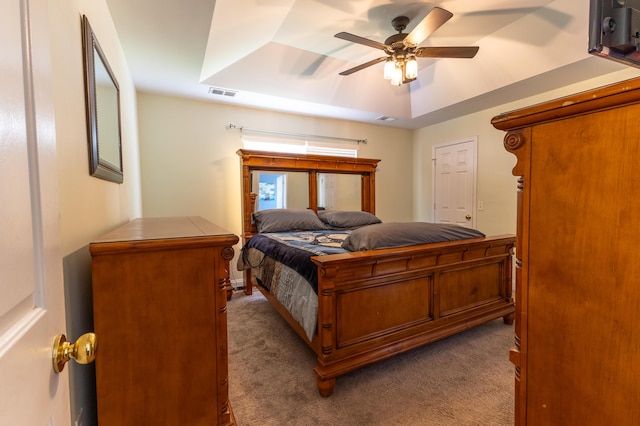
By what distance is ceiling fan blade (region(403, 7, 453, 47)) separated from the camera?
5.73 feet

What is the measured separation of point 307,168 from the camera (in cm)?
402

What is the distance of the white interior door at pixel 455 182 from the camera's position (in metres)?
4.11

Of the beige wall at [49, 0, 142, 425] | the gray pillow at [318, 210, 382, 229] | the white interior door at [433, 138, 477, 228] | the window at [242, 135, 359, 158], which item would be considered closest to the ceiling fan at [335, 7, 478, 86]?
the beige wall at [49, 0, 142, 425]

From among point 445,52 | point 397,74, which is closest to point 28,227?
point 397,74

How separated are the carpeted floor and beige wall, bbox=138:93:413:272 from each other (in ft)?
6.34

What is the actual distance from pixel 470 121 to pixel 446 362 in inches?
135

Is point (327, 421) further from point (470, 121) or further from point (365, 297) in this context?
point (470, 121)

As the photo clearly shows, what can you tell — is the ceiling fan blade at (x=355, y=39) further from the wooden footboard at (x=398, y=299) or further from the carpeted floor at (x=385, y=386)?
the carpeted floor at (x=385, y=386)

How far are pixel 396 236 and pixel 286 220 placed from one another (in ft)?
5.70

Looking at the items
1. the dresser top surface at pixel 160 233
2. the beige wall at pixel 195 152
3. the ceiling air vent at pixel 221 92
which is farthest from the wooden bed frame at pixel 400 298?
the ceiling air vent at pixel 221 92

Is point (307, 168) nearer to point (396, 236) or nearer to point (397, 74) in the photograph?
point (397, 74)

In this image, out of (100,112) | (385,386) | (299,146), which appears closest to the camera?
(100,112)

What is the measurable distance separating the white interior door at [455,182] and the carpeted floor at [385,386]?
222 centimetres

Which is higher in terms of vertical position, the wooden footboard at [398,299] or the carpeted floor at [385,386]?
the wooden footboard at [398,299]
